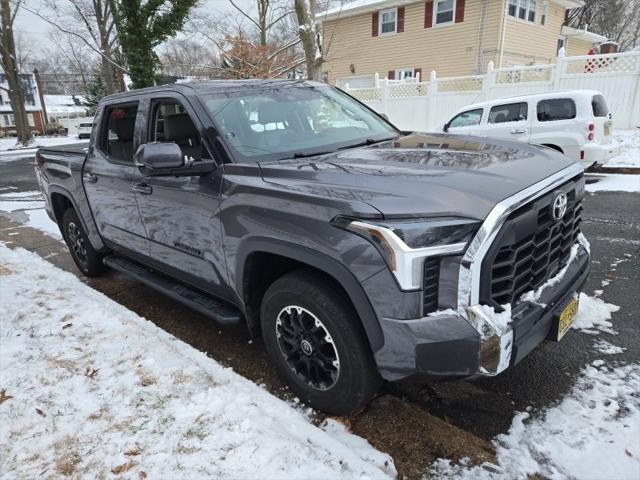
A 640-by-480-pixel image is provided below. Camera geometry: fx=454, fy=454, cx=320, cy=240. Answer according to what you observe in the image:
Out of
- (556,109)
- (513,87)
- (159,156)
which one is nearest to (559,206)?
(159,156)

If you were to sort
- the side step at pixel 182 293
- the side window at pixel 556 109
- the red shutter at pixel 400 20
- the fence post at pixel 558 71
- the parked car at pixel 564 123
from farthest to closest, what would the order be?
the red shutter at pixel 400 20 → the fence post at pixel 558 71 → the side window at pixel 556 109 → the parked car at pixel 564 123 → the side step at pixel 182 293

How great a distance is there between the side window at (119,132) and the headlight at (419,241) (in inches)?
111

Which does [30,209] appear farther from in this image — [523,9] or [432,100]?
[523,9]

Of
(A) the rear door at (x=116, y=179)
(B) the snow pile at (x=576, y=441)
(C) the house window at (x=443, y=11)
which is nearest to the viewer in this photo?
(B) the snow pile at (x=576, y=441)

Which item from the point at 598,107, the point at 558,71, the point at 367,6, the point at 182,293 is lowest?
the point at 182,293

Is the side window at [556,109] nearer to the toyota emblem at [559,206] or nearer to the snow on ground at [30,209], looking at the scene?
the toyota emblem at [559,206]

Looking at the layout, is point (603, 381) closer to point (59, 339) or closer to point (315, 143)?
A: point (315, 143)

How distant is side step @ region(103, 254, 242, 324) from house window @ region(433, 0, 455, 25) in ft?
66.8

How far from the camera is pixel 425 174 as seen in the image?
7.30 feet

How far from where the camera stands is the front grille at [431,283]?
193 cm

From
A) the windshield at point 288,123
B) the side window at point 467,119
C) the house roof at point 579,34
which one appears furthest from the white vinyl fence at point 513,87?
the house roof at point 579,34

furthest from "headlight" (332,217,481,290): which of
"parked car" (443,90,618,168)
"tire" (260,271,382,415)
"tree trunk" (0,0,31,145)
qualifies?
"tree trunk" (0,0,31,145)

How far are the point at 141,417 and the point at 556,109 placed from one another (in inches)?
359

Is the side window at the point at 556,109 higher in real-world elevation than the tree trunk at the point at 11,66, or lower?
lower
